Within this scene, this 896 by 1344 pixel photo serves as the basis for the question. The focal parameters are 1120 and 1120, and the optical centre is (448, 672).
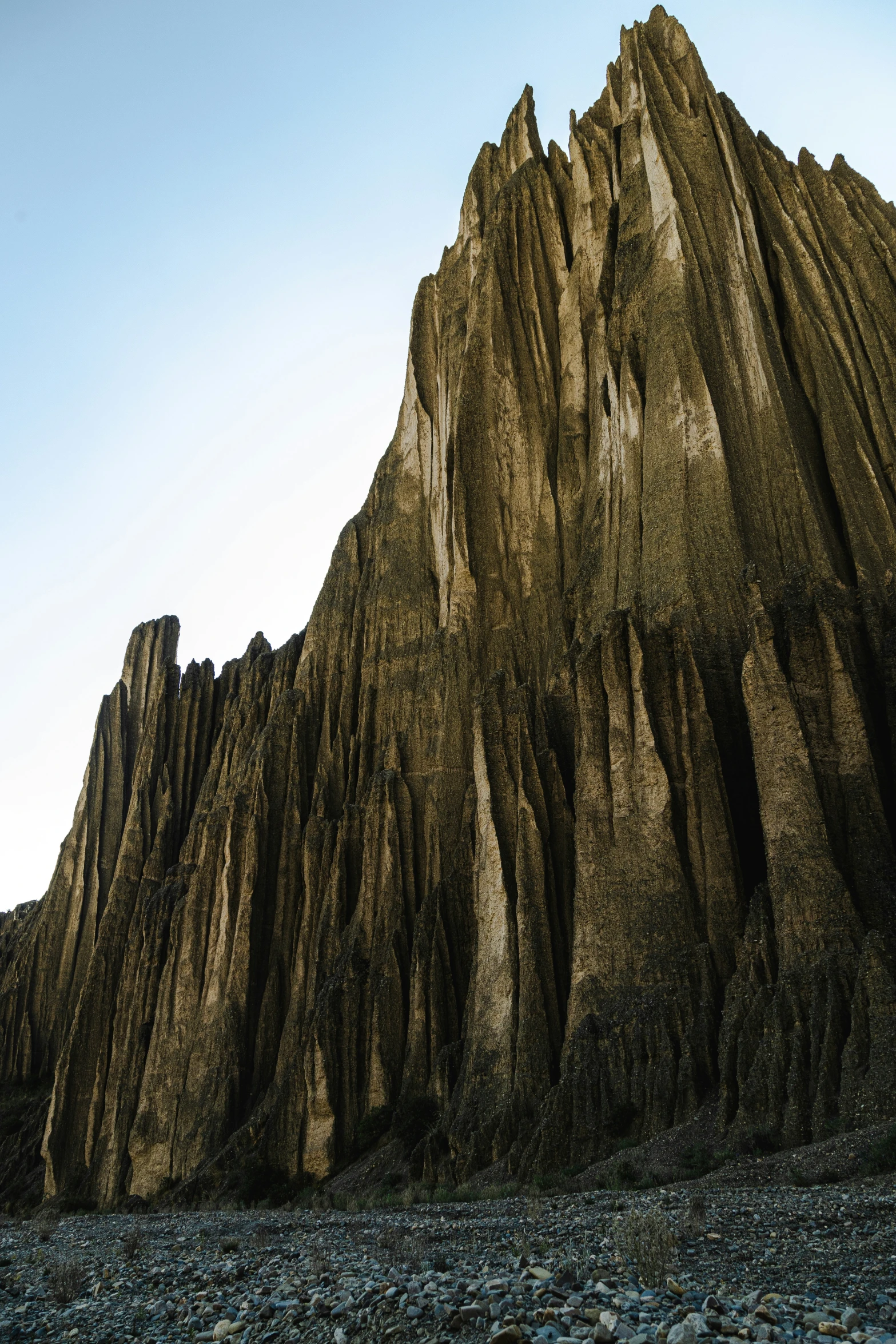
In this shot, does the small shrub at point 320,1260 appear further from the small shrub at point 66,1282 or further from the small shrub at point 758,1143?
the small shrub at point 758,1143

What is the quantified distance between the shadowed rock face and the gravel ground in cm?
615

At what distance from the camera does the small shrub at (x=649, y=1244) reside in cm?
1094

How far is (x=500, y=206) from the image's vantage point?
2064 inches

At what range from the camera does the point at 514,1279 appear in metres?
11.1

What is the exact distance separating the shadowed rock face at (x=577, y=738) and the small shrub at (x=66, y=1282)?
12.1 m

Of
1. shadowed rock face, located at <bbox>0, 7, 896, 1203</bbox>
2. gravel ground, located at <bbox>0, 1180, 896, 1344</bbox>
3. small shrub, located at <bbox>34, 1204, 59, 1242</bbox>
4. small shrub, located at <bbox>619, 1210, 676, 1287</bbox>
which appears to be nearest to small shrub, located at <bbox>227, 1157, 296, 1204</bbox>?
shadowed rock face, located at <bbox>0, 7, 896, 1203</bbox>

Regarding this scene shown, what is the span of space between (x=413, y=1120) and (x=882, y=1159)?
17.8 meters

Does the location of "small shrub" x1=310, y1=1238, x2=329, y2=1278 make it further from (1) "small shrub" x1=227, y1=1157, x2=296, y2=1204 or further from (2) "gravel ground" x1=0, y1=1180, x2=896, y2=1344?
(1) "small shrub" x1=227, y1=1157, x2=296, y2=1204

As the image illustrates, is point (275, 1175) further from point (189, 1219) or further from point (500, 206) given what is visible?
point (500, 206)

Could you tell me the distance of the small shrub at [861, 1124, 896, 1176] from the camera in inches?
654

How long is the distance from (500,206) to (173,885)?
35.4m

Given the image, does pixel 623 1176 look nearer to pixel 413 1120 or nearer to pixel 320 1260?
pixel 320 1260

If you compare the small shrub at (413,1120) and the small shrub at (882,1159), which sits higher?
the small shrub at (413,1120)

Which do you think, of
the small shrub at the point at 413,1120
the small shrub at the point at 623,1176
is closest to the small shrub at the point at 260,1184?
the small shrub at the point at 413,1120
